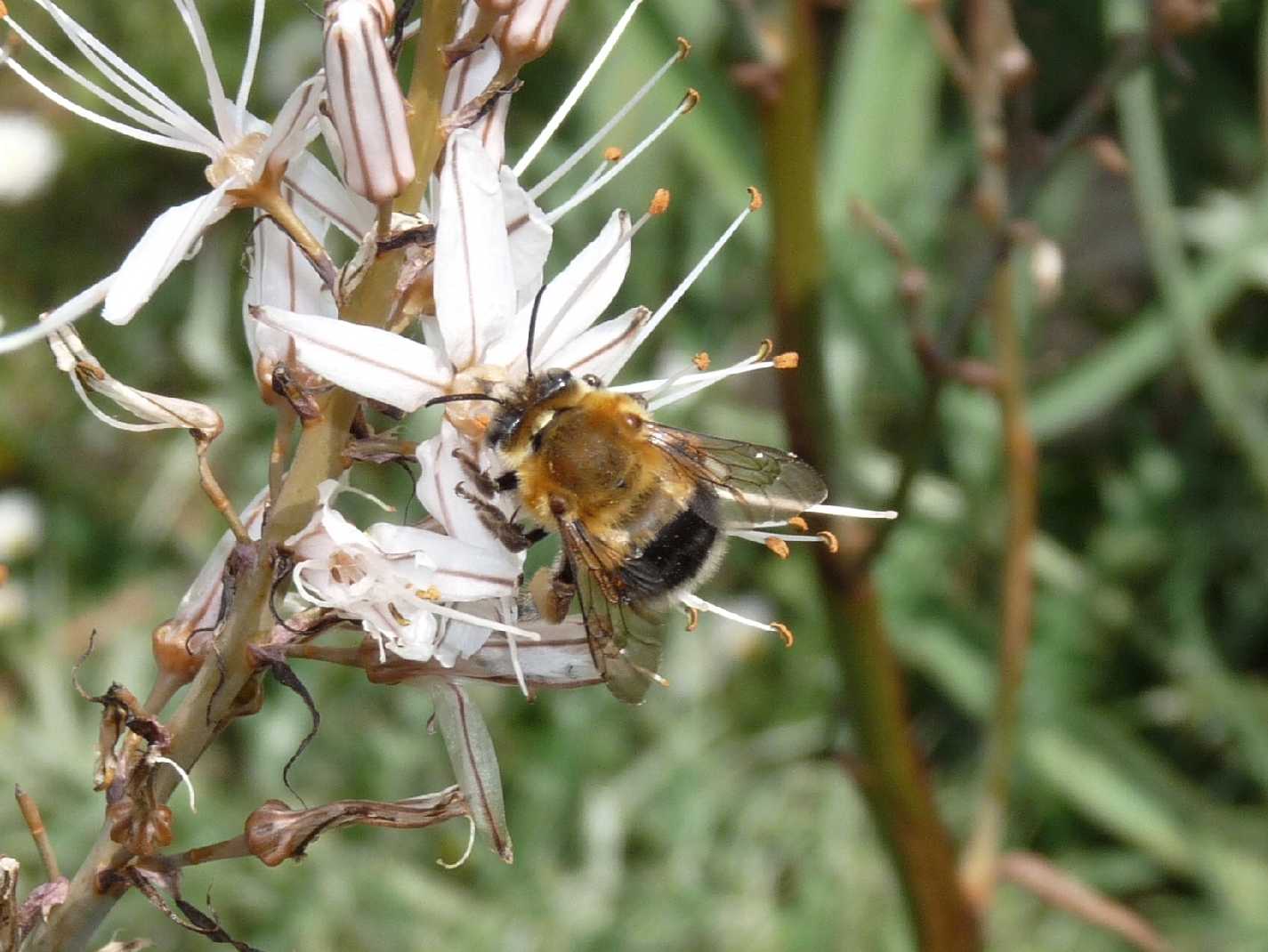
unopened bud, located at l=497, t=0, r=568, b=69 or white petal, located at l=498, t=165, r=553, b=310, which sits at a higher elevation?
unopened bud, located at l=497, t=0, r=568, b=69

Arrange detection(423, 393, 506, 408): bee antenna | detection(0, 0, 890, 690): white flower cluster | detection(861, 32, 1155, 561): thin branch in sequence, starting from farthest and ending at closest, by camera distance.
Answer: detection(861, 32, 1155, 561): thin branch < detection(423, 393, 506, 408): bee antenna < detection(0, 0, 890, 690): white flower cluster

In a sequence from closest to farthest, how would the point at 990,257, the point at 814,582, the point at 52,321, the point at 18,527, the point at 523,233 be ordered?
the point at 52,321
the point at 523,233
the point at 990,257
the point at 814,582
the point at 18,527

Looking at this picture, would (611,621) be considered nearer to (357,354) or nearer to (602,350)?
(602,350)

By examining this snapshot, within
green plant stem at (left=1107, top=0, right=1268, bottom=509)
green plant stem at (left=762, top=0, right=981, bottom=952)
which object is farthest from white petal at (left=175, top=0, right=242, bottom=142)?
green plant stem at (left=1107, top=0, right=1268, bottom=509)

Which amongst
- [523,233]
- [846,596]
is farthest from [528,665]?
[846,596]

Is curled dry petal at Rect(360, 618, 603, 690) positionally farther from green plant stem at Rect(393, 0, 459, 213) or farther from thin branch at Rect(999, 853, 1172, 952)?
thin branch at Rect(999, 853, 1172, 952)
